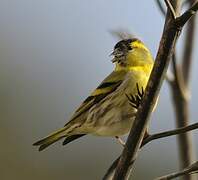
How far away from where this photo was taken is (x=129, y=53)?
12.6 ft

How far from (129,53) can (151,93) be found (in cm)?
219

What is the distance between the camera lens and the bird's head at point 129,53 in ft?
12.4

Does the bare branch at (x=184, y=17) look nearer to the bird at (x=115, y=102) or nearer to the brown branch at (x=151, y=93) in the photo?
the brown branch at (x=151, y=93)

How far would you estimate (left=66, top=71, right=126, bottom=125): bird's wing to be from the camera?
3.69 m

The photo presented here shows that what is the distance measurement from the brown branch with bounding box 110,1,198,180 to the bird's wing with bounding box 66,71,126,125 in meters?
1.96

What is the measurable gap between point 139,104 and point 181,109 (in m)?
0.84

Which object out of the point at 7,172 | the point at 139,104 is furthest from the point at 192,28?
the point at 7,172

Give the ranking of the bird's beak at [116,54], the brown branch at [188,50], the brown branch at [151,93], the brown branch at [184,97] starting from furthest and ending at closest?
1. the bird's beak at [116,54]
2. the brown branch at [188,50]
3. the brown branch at [184,97]
4. the brown branch at [151,93]

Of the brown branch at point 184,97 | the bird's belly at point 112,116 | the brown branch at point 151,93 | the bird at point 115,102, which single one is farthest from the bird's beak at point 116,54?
the brown branch at point 151,93

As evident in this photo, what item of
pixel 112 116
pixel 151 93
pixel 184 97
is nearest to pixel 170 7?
pixel 151 93

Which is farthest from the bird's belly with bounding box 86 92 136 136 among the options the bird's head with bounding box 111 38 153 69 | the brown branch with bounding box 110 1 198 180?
the brown branch with bounding box 110 1 198 180

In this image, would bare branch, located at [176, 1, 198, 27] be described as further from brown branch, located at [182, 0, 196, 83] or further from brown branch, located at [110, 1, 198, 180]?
brown branch, located at [182, 0, 196, 83]

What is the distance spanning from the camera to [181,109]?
2602 mm

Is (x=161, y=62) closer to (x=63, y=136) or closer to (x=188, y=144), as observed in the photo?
(x=188, y=144)
